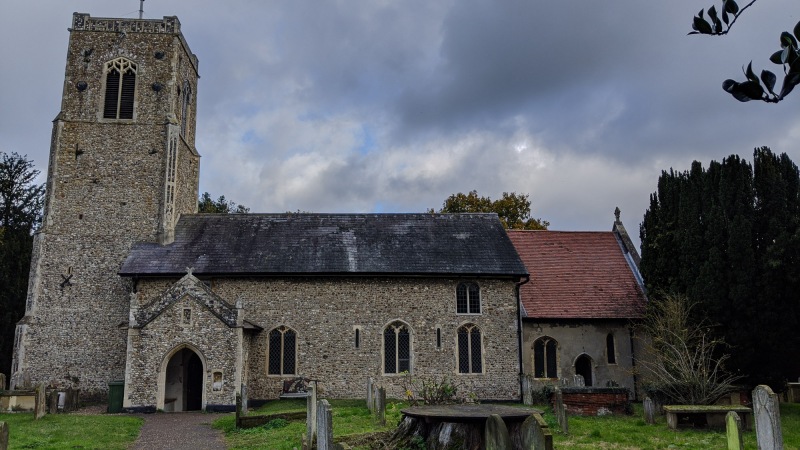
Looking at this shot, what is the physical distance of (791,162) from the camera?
2177 cm

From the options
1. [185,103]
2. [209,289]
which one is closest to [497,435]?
[209,289]

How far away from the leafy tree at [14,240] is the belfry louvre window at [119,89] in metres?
7.42

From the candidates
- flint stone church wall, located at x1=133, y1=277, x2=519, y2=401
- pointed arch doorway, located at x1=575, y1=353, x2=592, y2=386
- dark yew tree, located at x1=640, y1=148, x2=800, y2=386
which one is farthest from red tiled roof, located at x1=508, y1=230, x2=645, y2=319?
dark yew tree, located at x1=640, y1=148, x2=800, y2=386

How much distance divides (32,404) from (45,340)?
137 inches

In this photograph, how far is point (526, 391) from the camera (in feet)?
77.4

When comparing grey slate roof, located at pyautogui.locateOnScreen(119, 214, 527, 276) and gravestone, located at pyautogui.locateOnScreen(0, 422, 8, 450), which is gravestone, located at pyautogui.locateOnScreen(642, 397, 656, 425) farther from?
gravestone, located at pyautogui.locateOnScreen(0, 422, 8, 450)

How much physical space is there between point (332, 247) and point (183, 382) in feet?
25.9

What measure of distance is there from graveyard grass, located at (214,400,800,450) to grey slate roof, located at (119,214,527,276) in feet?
23.2

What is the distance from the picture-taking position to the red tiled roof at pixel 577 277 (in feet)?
84.5

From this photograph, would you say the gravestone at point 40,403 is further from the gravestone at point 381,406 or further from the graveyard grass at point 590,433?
the gravestone at point 381,406

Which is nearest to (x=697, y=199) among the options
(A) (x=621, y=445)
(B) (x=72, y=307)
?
(A) (x=621, y=445)

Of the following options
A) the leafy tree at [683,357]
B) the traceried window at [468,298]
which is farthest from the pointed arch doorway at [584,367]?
the traceried window at [468,298]

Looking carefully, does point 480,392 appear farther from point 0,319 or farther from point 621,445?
point 0,319

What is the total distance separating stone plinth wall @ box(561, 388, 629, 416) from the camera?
61.0 feet
